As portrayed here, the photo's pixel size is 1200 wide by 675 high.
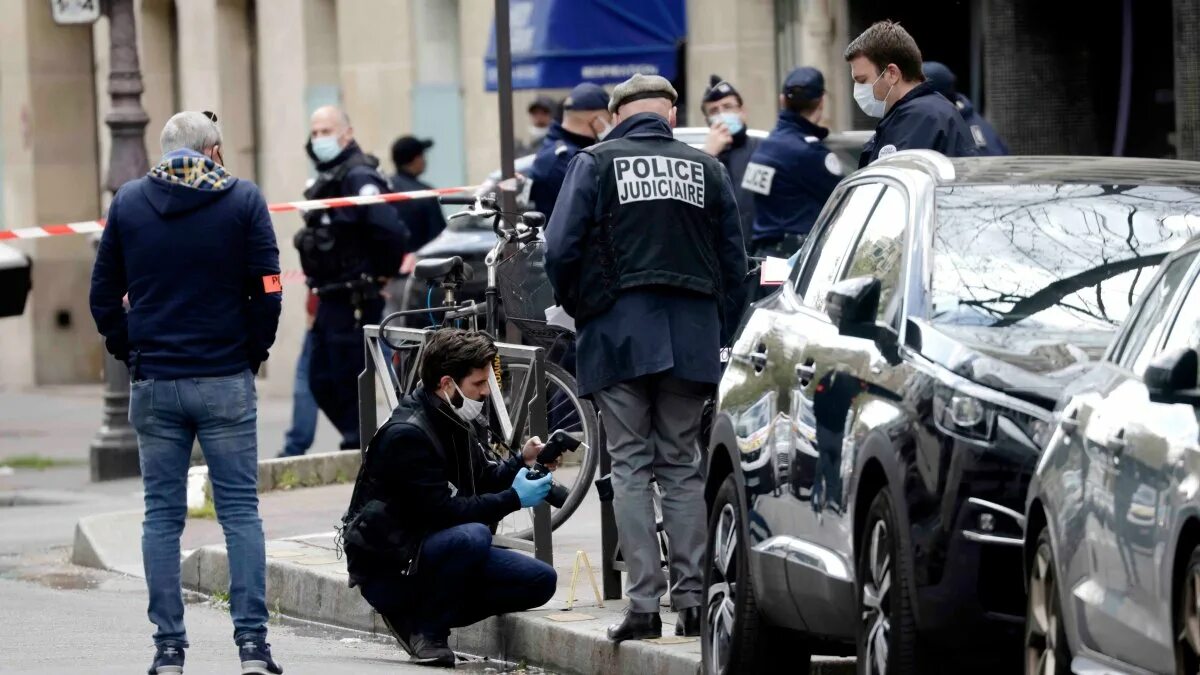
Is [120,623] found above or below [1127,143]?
below

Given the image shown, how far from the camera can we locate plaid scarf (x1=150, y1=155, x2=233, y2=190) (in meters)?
8.58

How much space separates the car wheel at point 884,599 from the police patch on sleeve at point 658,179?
6.63 ft

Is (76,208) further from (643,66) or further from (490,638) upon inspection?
(490,638)

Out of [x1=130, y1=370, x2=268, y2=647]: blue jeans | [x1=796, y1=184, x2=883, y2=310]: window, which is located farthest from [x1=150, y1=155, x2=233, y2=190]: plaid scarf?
[x1=796, y1=184, x2=883, y2=310]: window

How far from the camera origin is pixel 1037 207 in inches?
301

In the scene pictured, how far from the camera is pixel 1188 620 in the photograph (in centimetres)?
546

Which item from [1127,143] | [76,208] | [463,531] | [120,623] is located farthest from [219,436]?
[76,208]

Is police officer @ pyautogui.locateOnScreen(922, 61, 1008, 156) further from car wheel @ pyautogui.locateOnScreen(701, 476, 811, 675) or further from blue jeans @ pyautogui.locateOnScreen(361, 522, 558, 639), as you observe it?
car wheel @ pyautogui.locateOnScreen(701, 476, 811, 675)

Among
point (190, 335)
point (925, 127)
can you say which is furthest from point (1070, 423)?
point (925, 127)

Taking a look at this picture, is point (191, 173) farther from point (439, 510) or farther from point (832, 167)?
point (832, 167)

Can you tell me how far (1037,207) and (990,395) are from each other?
1.12m

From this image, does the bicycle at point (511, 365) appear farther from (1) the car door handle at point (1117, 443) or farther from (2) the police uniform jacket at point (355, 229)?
(1) the car door handle at point (1117, 443)

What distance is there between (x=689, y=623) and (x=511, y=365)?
1.81 meters

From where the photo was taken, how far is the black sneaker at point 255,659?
8695 millimetres
